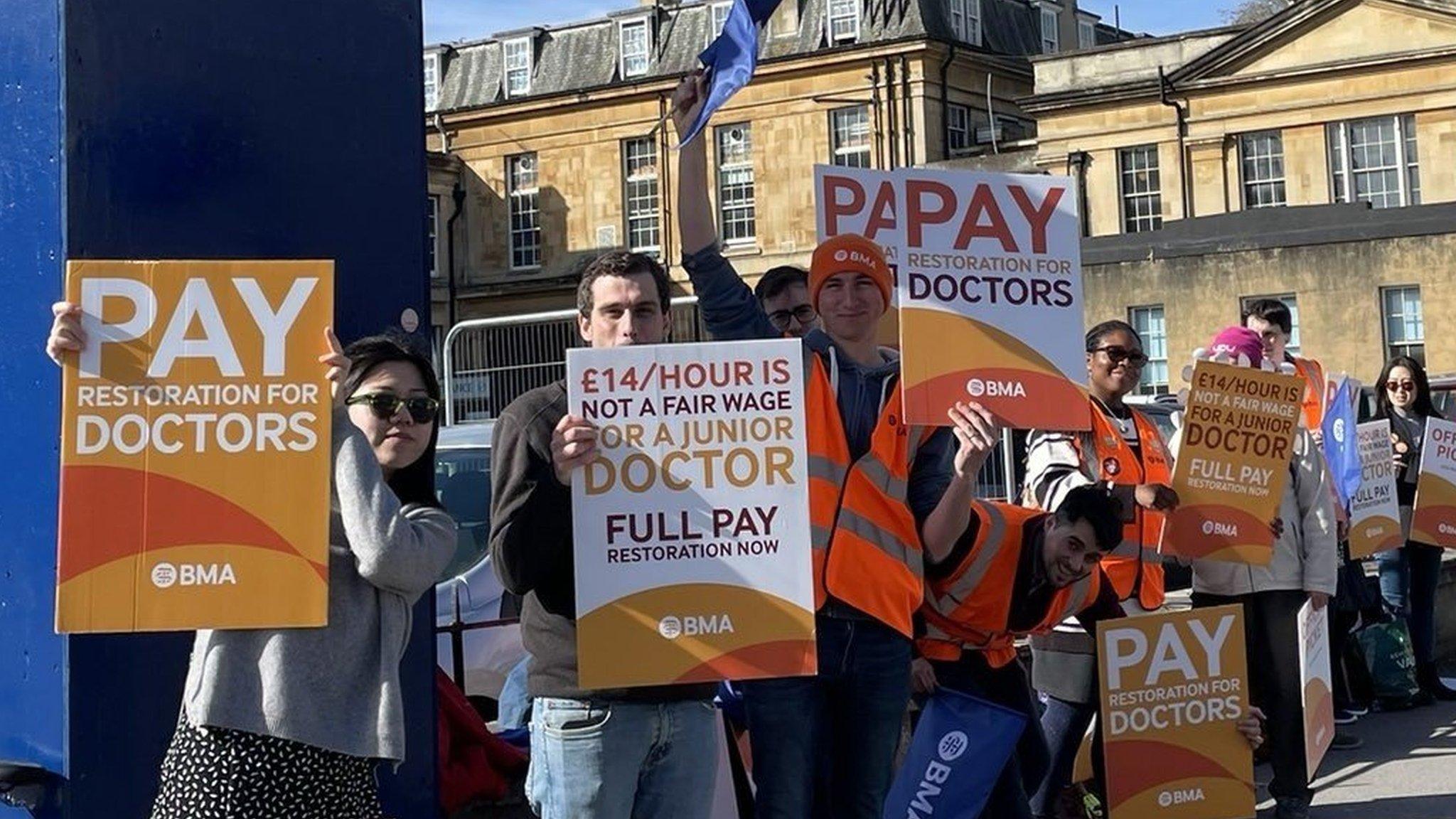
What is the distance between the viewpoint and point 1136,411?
7.48 meters

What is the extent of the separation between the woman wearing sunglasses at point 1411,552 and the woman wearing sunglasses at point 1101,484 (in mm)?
4114

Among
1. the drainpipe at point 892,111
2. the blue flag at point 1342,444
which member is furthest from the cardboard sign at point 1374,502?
the drainpipe at point 892,111

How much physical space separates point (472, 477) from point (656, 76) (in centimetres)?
5227

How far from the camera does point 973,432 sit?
5.14m

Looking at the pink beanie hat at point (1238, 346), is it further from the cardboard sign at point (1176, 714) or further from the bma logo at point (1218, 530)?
the cardboard sign at point (1176, 714)

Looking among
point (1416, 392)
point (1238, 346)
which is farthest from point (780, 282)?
point (1416, 392)

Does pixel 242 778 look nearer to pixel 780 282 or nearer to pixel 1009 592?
pixel 1009 592

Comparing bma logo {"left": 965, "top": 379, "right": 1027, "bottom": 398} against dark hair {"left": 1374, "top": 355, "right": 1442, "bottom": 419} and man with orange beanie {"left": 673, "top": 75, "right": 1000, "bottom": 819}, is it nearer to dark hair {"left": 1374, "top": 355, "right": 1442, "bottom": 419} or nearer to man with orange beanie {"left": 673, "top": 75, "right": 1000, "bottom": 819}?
man with orange beanie {"left": 673, "top": 75, "right": 1000, "bottom": 819}

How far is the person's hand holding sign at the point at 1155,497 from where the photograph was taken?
7133 millimetres

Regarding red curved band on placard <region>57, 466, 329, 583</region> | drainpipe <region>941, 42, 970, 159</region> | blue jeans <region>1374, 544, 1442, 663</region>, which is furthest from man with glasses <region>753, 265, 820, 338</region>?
drainpipe <region>941, 42, 970, 159</region>

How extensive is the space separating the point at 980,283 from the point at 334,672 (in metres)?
2.26

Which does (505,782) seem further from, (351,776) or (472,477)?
(472,477)

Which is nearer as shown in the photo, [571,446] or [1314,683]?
[571,446]

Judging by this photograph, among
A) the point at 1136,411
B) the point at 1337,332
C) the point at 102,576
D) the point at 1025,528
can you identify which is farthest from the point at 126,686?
the point at 1337,332
